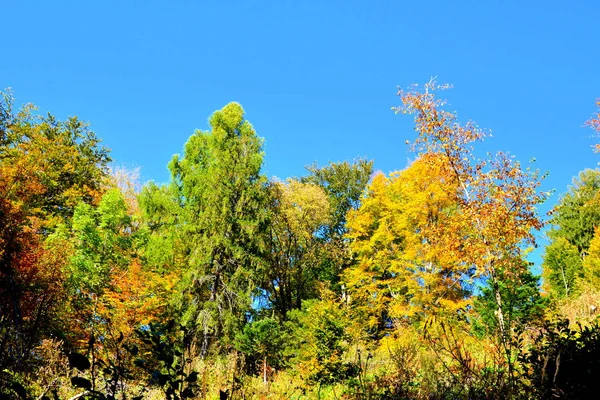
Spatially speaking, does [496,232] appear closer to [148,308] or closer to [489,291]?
[489,291]

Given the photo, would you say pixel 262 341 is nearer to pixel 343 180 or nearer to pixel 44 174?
pixel 44 174

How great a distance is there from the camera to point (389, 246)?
21.7 m

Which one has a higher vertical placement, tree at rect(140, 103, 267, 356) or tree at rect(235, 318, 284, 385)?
tree at rect(140, 103, 267, 356)

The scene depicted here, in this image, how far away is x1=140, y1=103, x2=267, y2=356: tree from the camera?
16391 millimetres

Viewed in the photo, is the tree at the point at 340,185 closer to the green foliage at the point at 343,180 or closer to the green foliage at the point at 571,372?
the green foliage at the point at 343,180

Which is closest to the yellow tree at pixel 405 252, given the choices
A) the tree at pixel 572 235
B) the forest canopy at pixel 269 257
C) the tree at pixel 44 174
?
the forest canopy at pixel 269 257

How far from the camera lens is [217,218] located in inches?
685

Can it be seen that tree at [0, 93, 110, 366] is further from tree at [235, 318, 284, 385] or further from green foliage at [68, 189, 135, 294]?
tree at [235, 318, 284, 385]

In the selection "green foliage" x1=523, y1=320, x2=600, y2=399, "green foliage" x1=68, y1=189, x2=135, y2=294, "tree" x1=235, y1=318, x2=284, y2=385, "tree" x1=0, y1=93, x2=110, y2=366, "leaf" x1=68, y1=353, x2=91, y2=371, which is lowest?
"green foliage" x1=523, y1=320, x2=600, y2=399

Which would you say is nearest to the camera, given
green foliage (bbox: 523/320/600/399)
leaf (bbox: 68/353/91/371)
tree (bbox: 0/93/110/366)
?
leaf (bbox: 68/353/91/371)

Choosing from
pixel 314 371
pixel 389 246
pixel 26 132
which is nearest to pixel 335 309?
pixel 314 371

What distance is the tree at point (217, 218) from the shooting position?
1639 centimetres

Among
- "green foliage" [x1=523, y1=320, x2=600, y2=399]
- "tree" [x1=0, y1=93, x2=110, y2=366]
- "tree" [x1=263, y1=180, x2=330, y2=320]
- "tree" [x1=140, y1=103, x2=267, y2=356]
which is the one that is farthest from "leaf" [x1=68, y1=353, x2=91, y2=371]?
"tree" [x1=263, y1=180, x2=330, y2=320]

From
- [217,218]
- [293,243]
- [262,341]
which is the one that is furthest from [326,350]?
[293,243]
